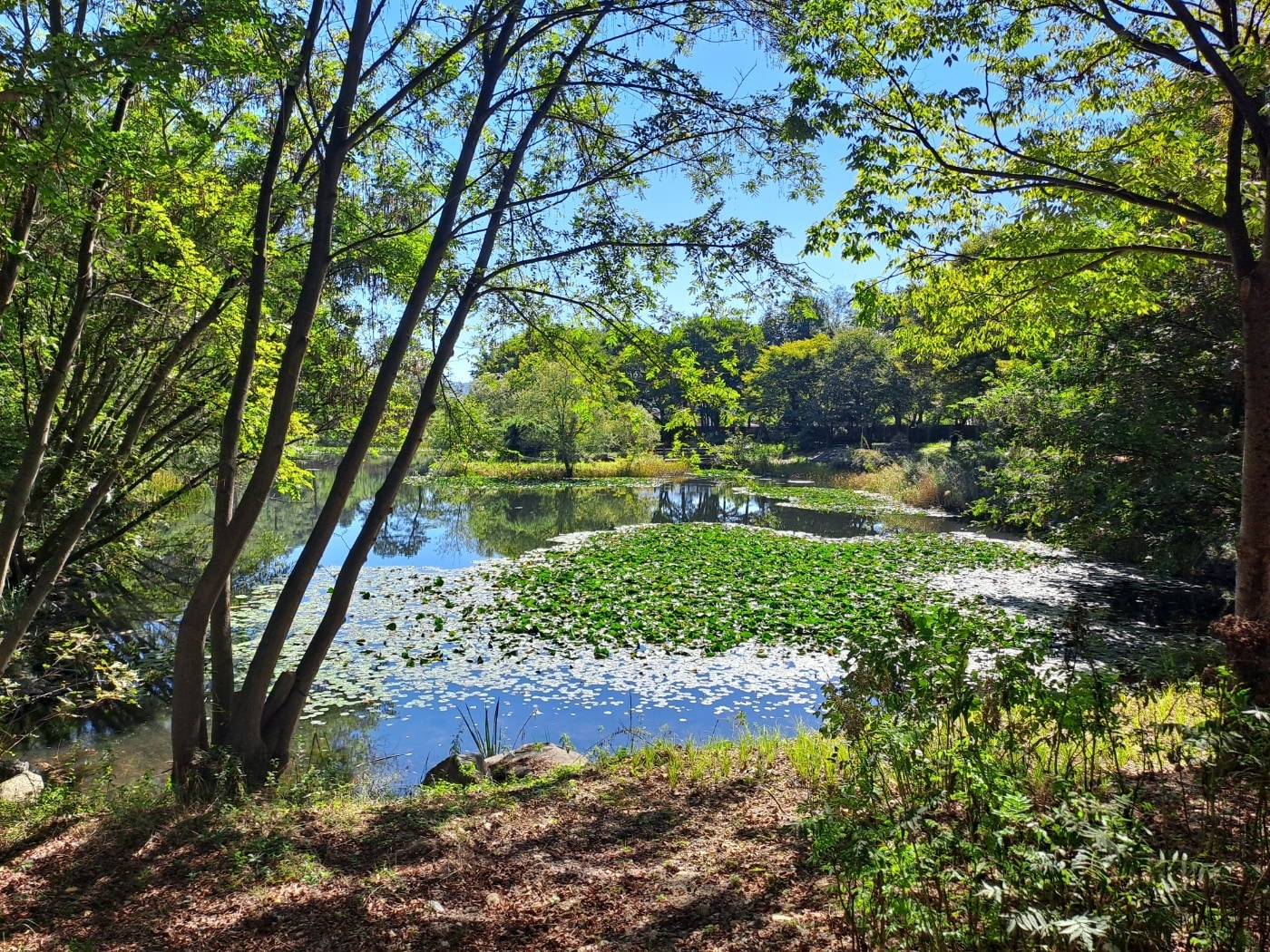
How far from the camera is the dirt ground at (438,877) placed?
115 inches

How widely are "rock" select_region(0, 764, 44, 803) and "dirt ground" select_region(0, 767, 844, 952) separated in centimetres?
108

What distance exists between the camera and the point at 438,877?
11.5ft

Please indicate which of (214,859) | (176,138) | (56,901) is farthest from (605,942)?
(176,138)

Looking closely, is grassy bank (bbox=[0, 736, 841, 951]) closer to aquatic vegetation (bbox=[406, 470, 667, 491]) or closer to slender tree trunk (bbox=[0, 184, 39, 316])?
slender tree trunk (bbox=[0, 184, 39, 316])

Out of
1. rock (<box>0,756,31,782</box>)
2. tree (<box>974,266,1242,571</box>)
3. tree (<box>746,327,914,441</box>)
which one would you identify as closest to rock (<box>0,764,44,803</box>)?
rock (<box>0,756,31,782</box>)

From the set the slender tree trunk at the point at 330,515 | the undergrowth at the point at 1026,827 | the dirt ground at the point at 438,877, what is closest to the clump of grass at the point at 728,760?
the dirt ground at the point at 438,877

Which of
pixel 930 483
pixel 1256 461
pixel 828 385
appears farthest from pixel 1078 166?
pixel 828 385

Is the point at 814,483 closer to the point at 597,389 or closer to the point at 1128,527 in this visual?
the point at 1128,527

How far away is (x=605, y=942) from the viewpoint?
279cm

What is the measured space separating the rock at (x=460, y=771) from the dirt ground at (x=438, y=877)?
2.78ft

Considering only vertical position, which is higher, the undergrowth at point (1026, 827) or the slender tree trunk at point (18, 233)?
the slender tree trunk at point (18, 233)

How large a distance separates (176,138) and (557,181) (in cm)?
360

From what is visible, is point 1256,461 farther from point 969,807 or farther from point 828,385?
point 828,385

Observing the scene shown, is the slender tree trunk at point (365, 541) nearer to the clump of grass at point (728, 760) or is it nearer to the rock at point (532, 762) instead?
the rock at point (532, 762)
